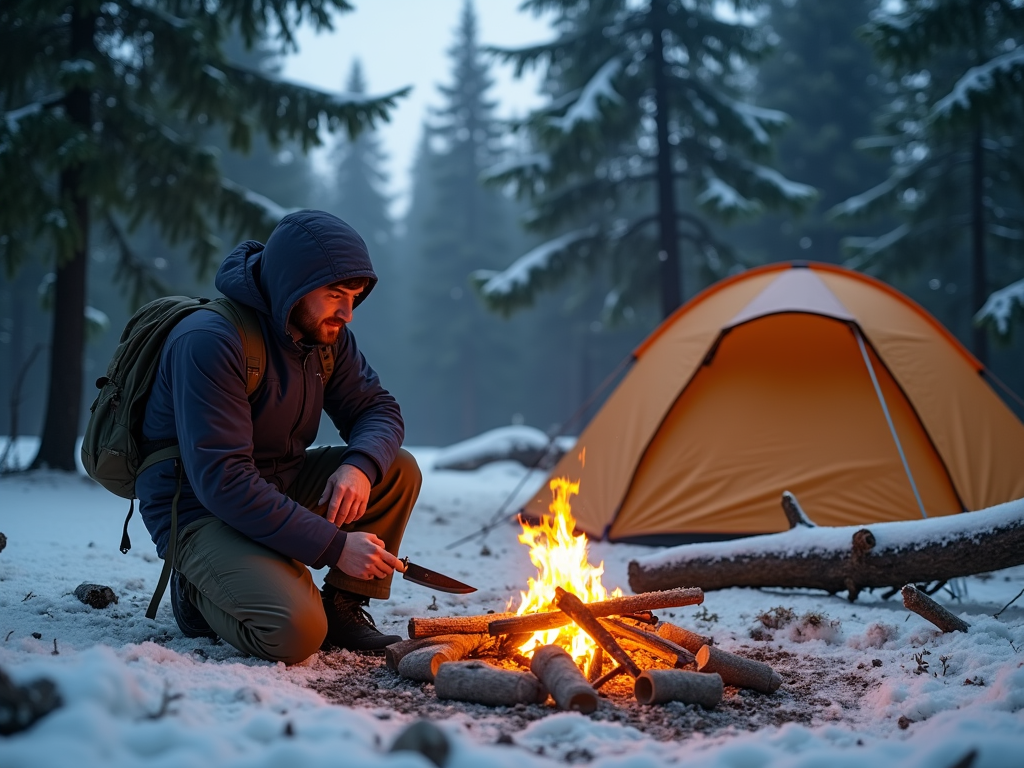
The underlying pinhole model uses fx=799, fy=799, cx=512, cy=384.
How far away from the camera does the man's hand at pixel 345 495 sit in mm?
3281

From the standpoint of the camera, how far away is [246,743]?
2.07 metres

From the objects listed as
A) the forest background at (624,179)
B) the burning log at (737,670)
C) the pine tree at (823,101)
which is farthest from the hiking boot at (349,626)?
the pine tree at (823,101)

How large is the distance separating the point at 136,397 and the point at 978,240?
12706 millimetres

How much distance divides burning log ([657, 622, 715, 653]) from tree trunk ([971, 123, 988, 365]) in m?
10.7

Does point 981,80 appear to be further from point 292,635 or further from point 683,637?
point 292,635

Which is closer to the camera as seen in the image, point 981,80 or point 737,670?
point 737,670

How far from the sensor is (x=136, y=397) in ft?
10.6

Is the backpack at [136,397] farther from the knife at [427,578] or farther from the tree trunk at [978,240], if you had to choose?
the tree trunk at [978,240]

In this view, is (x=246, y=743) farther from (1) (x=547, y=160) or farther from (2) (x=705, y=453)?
(1) (x=547, y=160)

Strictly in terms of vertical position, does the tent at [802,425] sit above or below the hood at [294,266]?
below

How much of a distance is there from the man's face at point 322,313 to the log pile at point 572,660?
1.25m

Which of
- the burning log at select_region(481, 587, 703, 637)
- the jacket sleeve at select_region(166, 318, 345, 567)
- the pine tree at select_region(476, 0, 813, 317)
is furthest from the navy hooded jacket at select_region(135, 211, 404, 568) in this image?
the pine tree at select_region(476, 0, 813, 317)

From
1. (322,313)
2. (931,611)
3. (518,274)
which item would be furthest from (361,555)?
(518,274)

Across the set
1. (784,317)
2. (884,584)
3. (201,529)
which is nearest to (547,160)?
(784,317)
